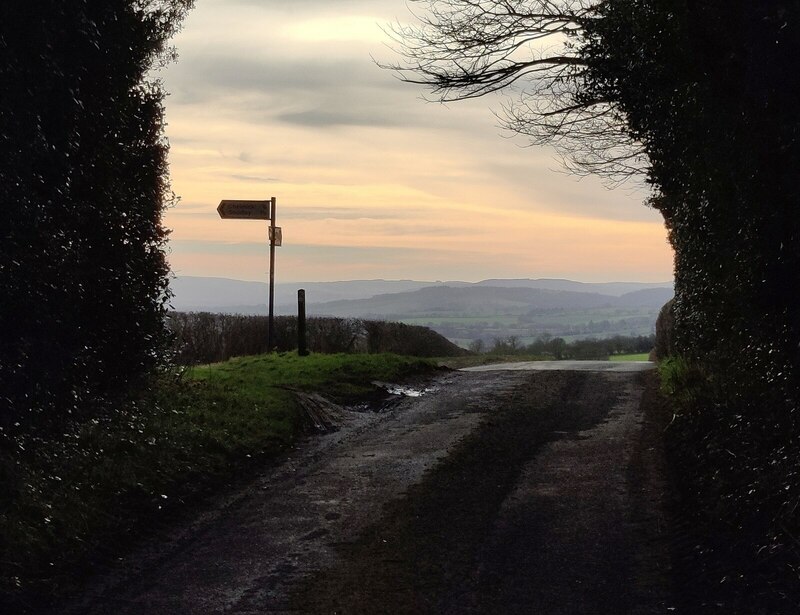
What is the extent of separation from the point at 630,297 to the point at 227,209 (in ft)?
406

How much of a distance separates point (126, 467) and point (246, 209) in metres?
10.7

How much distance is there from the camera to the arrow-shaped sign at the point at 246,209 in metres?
18.4

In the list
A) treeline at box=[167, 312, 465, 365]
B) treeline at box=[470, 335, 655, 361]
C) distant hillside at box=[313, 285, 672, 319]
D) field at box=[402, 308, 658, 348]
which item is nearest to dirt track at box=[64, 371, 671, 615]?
treeline at box=[167, 312, 465, 365]

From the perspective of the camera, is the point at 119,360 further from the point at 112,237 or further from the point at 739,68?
the point at 739,68

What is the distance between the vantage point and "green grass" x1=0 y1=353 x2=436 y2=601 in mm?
6441

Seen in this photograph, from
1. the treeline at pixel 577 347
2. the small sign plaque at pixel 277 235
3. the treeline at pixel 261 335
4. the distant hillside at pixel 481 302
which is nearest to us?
the small sign plaque at pixel 277 235

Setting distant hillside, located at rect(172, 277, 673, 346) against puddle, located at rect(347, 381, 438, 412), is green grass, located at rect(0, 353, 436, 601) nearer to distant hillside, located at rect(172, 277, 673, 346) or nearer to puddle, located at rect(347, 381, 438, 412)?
puddle, located at rect(347, 381, 438, 412)

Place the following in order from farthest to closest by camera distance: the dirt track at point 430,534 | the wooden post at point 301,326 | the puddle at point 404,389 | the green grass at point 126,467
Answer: the wooden post at point 301,326 < the puddle at point 404,389 < the green grass at point 126,467 < the dirt track at point 430,534

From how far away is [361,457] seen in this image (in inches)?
393

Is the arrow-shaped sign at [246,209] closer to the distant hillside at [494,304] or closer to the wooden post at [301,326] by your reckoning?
the wooden post at [301,326]

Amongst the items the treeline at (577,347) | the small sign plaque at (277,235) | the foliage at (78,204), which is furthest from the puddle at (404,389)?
the treeline at (577,347)

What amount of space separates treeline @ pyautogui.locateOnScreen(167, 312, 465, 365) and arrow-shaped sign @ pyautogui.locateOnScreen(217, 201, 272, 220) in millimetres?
5314

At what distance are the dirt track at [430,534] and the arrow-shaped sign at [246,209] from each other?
26.2 ft

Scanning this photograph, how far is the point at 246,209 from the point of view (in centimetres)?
1844
